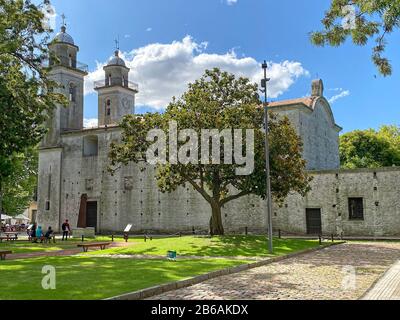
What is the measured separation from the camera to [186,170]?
24797 millimetres

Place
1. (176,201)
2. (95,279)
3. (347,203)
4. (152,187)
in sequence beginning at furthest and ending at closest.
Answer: (152,187)
(176,201)
(347,203)
(95,279)

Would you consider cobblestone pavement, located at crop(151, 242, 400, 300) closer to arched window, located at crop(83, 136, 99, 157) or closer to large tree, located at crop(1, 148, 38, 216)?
arched window, located at crop(83, 136, 99, 157)

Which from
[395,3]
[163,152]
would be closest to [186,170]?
[163,152]

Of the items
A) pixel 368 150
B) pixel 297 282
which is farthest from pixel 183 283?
pixel 368 150

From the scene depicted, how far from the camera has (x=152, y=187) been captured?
130ft

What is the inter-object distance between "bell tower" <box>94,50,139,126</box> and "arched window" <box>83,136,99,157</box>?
608 cm

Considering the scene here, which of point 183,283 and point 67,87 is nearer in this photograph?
point 183,283

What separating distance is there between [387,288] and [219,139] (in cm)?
1392

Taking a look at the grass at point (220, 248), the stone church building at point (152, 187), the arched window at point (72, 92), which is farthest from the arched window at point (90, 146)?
the grass at point (220, 248)

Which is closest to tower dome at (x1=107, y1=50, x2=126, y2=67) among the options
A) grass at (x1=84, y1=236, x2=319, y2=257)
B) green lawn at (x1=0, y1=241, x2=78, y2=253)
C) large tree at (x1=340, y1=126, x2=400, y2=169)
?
green lawn at (x1=0, y1=241, x2=78, y2=253)

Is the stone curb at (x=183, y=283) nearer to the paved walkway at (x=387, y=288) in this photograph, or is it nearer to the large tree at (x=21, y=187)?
the paved walkway at (x=387, y=288)

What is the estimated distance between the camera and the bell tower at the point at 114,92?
166ft

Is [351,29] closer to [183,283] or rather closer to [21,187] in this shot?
[183,283]

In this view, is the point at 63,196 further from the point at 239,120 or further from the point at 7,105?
the point at 239,120
